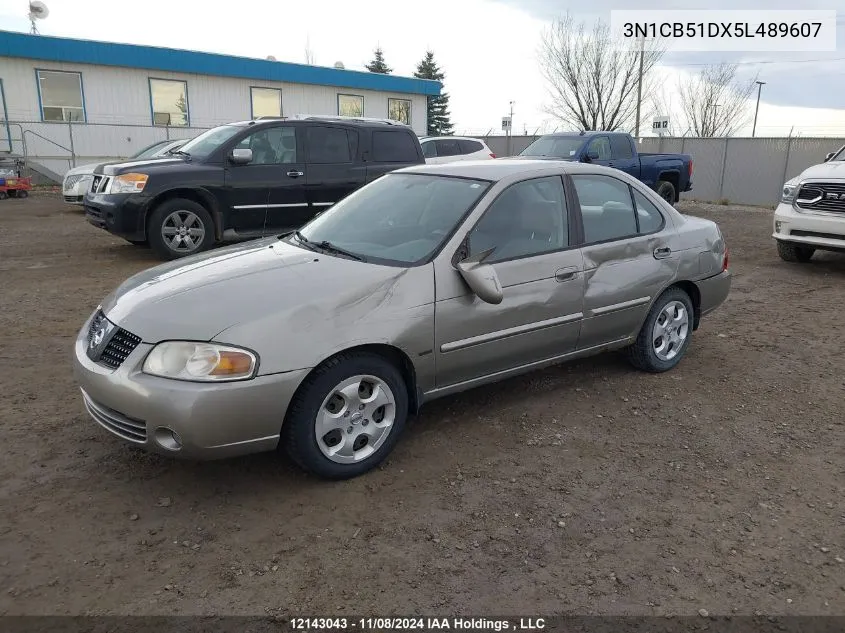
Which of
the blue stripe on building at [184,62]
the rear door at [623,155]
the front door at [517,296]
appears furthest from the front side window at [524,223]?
the blue stripe on building at [184,62]

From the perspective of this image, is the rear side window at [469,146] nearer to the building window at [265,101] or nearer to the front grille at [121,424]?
the building window at [265,101]

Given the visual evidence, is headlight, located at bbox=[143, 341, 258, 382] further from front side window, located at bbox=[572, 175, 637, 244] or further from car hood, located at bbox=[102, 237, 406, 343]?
front side window, located at bbox=[572, 175, 637, 244]

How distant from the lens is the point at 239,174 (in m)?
8.52

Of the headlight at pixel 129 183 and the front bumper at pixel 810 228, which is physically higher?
the headlight at pixel 129 183

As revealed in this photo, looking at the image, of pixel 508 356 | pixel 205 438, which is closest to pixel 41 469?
pixel 205 438

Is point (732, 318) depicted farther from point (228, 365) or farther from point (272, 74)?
point (272, 74)

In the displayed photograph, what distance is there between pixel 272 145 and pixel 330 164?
82cm

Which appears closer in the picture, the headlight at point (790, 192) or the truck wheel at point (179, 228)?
the truck wheel at point (179, 228)

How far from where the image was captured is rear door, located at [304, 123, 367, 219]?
29.4 feet

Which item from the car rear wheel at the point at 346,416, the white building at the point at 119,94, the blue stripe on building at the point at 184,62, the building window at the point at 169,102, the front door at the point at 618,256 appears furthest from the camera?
the building window at the point at 169,102

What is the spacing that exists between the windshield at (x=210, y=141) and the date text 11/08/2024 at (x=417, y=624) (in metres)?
7.30

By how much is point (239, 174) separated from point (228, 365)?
20.0ft

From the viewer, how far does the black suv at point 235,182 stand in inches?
322

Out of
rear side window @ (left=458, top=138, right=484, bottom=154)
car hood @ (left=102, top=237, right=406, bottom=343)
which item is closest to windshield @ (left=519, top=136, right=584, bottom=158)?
rear side window @ (left=458, top=138, right=484, bottom=154)
